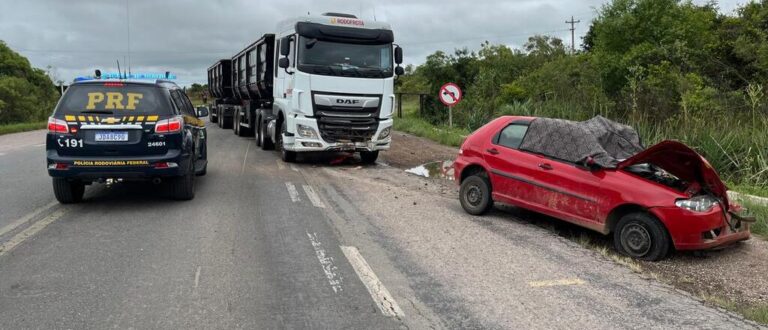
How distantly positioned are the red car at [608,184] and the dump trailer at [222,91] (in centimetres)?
1750

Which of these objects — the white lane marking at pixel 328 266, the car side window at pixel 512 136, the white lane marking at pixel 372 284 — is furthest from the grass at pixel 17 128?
the white lane marking at pixel 372 284

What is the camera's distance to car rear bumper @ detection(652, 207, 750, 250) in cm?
575

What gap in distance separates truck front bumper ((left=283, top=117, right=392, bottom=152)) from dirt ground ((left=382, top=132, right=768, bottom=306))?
5.99 meters

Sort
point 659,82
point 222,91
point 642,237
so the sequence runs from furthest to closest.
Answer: point 222,91
point 659,82
point 642,237

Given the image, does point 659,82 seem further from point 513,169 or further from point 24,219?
point 24,219

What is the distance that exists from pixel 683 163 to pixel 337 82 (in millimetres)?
7861

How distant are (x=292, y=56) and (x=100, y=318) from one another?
9.16m

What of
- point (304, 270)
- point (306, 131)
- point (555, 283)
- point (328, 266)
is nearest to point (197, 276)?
point (304, 270)

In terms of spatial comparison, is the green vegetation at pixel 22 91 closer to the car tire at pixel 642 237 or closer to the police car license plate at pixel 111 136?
the police car license plate at pixel 111 136

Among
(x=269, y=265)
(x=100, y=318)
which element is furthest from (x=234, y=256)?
(x=100, y=318)

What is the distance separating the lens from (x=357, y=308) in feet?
14.5

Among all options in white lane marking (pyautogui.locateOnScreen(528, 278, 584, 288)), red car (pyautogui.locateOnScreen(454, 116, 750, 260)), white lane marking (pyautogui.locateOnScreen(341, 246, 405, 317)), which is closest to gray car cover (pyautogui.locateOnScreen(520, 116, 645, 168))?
red car (pyautogui.locateOnScreen(454, 116, 750, 260))

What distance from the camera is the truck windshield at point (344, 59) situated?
492 inches

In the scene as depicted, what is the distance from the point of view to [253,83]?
1784 centimetres
